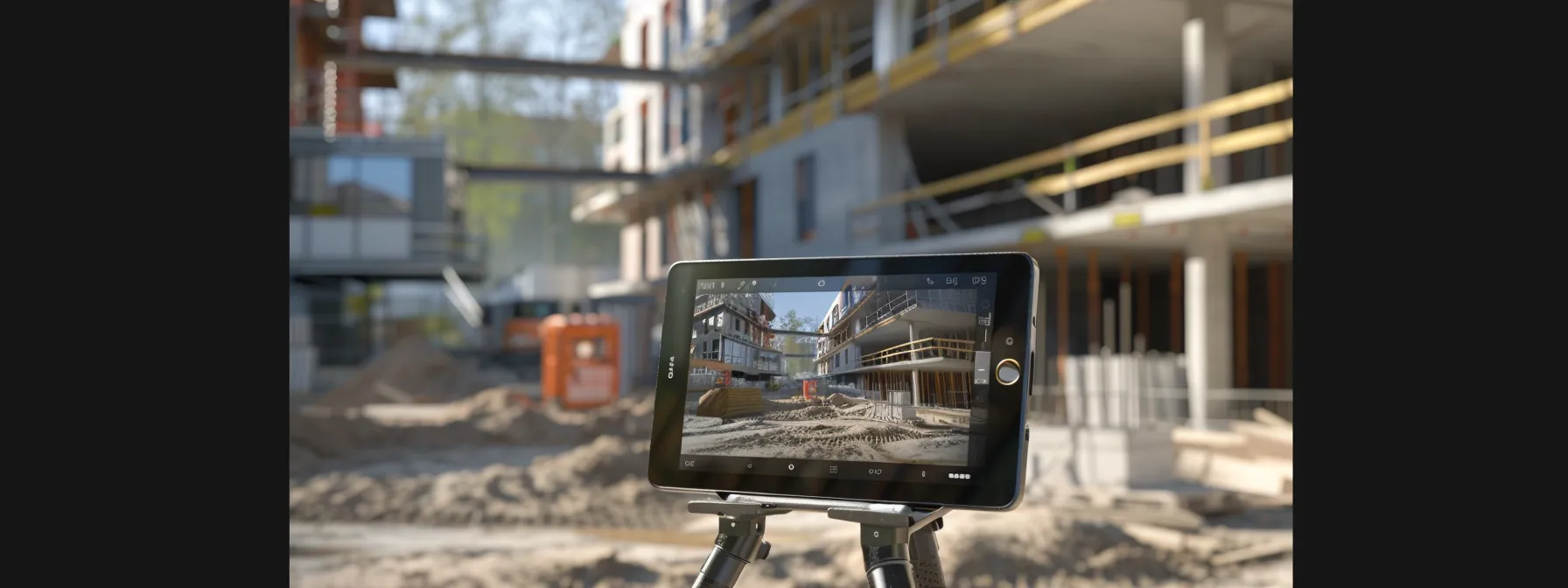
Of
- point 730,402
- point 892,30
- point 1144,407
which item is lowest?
point 1144,407

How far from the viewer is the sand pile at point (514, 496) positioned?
38.7 ft

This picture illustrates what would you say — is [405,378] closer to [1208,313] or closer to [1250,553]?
[1208,313]

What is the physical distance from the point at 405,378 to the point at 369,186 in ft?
16.1

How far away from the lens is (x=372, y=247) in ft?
94.3

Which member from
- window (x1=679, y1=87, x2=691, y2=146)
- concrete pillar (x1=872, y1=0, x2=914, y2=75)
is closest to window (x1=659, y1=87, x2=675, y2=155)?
window (x1=679, y1=87, x2=691, y2=146)

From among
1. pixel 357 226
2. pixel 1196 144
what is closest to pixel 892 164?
pixel 1196 144

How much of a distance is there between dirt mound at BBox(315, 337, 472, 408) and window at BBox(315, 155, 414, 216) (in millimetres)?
3054

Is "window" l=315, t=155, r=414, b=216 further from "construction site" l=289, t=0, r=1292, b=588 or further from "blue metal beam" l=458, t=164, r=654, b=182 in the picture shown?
"blue metal beam" l=458, t=164, r=654, b=182

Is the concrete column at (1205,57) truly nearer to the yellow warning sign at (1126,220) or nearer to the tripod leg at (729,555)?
the yellow warning sign at (1126,220)
